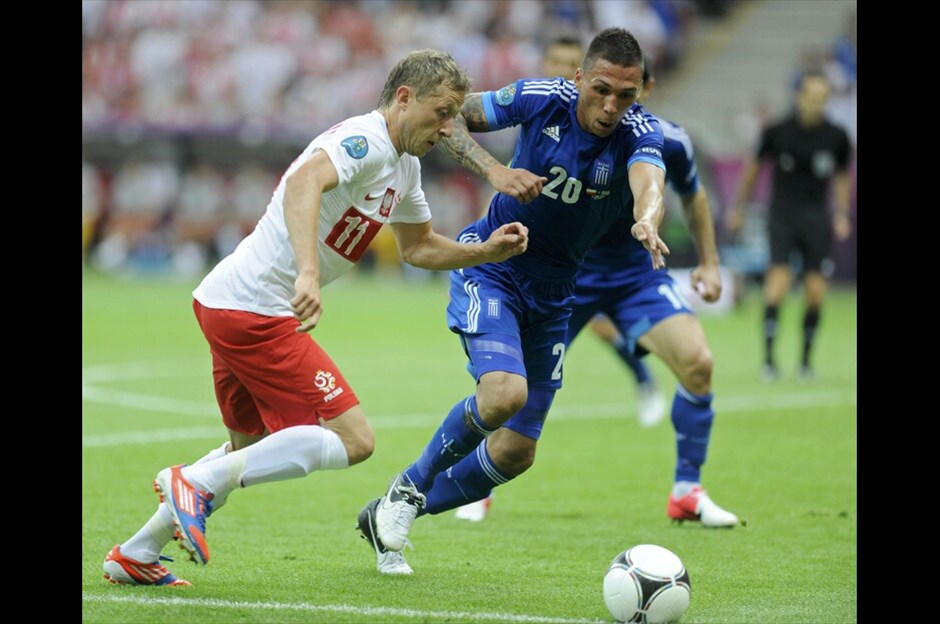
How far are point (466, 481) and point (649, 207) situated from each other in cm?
179

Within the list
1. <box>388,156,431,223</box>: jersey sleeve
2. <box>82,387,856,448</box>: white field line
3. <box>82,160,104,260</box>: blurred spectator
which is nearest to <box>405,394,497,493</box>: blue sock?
<box>388,156,431,223</box>: jersey sleeve

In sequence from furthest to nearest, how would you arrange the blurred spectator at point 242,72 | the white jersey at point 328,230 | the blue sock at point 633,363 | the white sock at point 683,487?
the blurred spectator at point 242,72 < the blue sock at point 633,363 < the white sock at point 683,487 < the white jersey at point 328,230

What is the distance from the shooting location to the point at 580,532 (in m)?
7.86

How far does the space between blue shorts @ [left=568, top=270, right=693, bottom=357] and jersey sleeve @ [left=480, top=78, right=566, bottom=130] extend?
1996 millimetres

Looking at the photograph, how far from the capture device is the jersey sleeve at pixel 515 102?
6.98m

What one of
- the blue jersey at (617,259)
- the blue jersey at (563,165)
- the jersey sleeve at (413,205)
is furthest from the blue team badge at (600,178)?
the blue jersey at (617,259)

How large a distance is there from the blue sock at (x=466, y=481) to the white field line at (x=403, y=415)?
4.23m

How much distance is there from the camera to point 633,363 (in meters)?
11.7

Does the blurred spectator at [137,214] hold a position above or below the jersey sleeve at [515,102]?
below

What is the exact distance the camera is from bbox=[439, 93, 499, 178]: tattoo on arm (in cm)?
665

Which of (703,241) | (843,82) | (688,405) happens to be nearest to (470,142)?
(703,241)

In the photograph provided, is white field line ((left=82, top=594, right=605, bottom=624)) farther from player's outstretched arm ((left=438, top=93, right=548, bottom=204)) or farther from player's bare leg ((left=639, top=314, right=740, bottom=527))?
player's bare leg ((left=639, top=314, right=740, bottom=527))

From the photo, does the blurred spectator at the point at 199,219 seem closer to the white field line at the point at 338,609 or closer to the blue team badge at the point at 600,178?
the blue team badge at the point at 600,178
